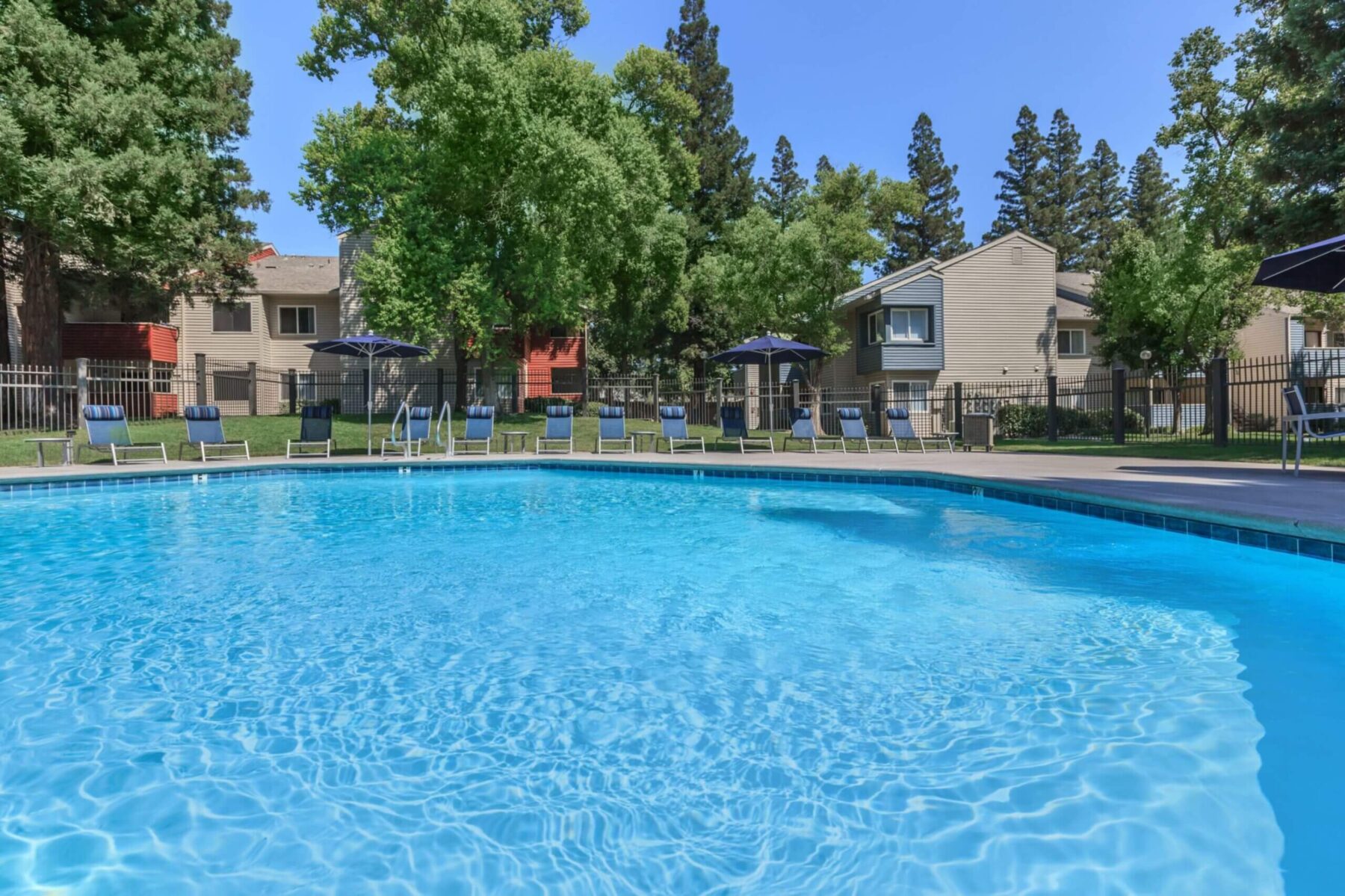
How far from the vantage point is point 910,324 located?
28.4m

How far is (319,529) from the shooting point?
814 centimetres

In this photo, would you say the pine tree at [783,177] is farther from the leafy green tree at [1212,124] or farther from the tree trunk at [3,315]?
the tree trunk at [3,315]

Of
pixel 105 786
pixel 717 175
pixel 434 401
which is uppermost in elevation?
pixel 717 175

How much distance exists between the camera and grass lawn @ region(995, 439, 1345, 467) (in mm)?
12016

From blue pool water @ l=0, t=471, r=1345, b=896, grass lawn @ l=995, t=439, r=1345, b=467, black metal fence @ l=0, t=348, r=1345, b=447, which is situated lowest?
blue pool water @ l=0, t=471, r=1345, b=896

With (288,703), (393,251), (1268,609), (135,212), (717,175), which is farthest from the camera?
(717,175)

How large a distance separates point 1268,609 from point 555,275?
64.6ft

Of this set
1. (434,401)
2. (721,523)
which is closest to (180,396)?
(434,401)

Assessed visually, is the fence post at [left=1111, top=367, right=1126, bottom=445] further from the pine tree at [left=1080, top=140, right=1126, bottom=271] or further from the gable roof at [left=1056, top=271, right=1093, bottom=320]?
the pine tree at [left=1080, top=140, right=1126, bottom=271]

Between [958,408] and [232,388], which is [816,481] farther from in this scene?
[232,388]

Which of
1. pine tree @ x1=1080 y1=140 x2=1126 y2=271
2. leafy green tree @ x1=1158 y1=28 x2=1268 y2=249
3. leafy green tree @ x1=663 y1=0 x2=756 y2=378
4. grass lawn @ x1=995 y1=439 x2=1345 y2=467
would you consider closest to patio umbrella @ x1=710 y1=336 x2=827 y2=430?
grass lawn @ x1=995 y1=439 x2=1345 y2=467

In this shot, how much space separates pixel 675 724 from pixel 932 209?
5343 centimetres

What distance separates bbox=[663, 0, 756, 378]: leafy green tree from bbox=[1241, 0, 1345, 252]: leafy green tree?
22991 mm

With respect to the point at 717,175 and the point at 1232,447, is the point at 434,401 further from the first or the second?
the point at 1232,447
